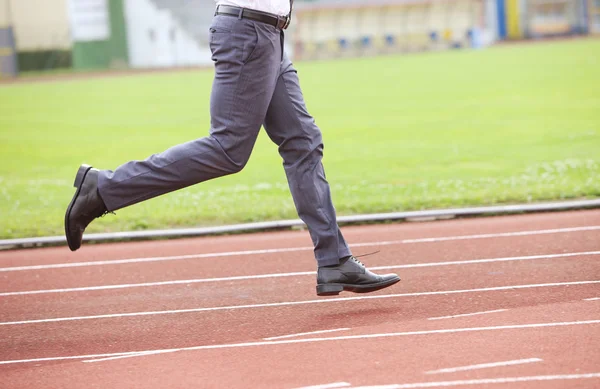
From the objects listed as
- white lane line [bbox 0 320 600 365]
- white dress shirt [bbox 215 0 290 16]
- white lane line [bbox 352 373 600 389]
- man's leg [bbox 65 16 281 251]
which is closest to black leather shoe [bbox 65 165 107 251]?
man's leg [bbox 65 16 281 251]

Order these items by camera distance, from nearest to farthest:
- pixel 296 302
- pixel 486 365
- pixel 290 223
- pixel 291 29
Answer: pixel 486 365 → pixel 296 302 → pixel 290 223 → pixel 291 29

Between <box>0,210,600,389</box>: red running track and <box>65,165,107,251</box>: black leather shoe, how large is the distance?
1.75 ft

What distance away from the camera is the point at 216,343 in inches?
185

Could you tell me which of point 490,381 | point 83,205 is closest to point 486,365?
point 490,381

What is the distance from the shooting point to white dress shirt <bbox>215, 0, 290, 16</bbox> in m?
4.83

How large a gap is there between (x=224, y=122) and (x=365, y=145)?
9.79 metres

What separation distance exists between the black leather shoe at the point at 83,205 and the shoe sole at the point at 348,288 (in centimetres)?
119

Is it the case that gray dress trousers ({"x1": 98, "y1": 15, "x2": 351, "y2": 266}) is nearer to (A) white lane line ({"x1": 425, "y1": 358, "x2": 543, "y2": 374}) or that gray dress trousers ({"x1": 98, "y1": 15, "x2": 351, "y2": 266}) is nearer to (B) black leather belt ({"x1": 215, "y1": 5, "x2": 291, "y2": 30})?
(B) black leather belt ({"x1": 215, "y1": 5, "x2": 291, "y2": 30})

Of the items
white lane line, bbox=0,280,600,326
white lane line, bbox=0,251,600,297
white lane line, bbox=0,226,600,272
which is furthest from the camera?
white lane line, bbox=0,226,600,272

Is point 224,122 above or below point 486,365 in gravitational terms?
above

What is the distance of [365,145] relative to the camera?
14562 millimetres

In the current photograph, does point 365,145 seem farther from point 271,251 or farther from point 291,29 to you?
point 291,29

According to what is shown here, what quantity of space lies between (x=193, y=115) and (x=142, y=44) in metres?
40.1

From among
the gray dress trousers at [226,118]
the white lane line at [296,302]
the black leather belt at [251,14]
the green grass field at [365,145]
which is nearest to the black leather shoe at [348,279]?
the white lane line at [296,302]
